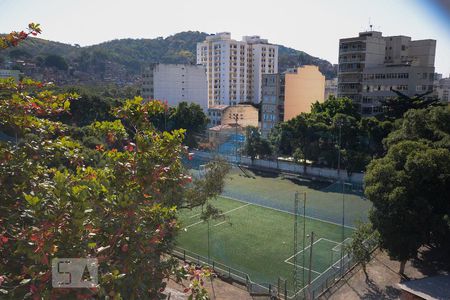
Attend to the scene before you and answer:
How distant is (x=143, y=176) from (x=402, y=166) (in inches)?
342

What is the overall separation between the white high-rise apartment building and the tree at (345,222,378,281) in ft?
129

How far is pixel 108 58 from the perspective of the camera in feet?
266

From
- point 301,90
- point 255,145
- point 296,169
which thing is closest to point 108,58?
point 301,90

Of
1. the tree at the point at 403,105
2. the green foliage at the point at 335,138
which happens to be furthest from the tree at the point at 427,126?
the tree at the point at 403,105

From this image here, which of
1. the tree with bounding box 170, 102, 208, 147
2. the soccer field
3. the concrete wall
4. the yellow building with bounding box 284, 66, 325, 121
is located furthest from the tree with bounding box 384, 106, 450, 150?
the yellow building with bounding box 284, 66, 325, 121

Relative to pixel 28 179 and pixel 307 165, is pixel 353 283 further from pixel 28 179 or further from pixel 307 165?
pixel 307 165

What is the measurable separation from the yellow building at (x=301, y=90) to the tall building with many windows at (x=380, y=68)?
149 inches

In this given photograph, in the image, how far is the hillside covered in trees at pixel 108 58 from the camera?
5532cm

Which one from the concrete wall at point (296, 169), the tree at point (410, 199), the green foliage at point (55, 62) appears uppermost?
the green foliage at point (55, 62)

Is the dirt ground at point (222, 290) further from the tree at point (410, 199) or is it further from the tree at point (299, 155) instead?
the tree at point (299, 155)

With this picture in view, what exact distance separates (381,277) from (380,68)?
58.6 feet

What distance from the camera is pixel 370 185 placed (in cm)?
1053

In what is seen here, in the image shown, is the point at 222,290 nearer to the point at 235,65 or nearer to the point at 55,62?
the point at 235,65

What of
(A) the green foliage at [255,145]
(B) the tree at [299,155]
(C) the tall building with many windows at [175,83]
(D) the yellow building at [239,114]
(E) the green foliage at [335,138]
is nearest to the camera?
(E) the green foliage at [335,138]
